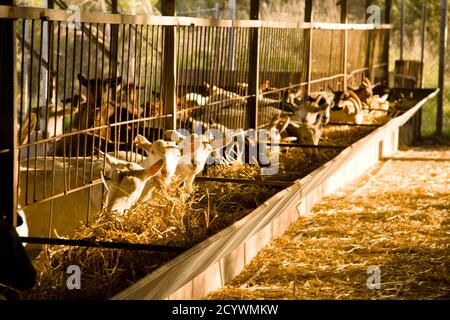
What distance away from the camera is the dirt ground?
7023mm

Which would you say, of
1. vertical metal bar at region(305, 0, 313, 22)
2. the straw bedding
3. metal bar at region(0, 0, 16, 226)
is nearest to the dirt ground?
the straw bedding

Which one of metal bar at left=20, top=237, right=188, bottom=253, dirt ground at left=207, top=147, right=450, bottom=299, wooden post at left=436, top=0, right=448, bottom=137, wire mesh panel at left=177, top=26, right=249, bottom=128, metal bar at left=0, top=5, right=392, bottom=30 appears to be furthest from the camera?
wooden post at left=436, top=0, right=448, bottom=137

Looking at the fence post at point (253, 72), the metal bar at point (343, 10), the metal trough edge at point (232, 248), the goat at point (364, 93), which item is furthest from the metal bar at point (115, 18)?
the goat at point (364, 93)

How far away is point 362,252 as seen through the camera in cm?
830

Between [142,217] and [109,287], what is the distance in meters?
1.16

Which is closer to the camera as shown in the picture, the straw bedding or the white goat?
the straw bedding

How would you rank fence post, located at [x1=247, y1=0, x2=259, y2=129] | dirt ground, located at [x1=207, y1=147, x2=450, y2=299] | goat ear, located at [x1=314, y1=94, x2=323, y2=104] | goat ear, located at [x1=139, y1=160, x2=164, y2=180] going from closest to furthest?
1. goat ear, located at [x1=139, y1=160, x2=164, y2=180]
2. dirt ground, located at [x1=207, y1=147, x2=450, y2=299]
3. fence post, located at [x1=247, y1=0, x2=259, y2=129]
4. goat ear, located at [x1=314, y1=94, x2=323, y2=104]

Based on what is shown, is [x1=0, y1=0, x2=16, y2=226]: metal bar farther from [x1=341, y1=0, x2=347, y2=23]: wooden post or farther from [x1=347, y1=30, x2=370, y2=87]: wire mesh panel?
[x1=347, y1=30, x2=370, y2=87]: wire mesh panel

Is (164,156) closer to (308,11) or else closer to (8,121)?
(8,121)

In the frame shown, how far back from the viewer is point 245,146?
10500 mm

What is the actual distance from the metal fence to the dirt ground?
1326 millimetres

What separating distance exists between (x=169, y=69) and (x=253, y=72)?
8.80ft
